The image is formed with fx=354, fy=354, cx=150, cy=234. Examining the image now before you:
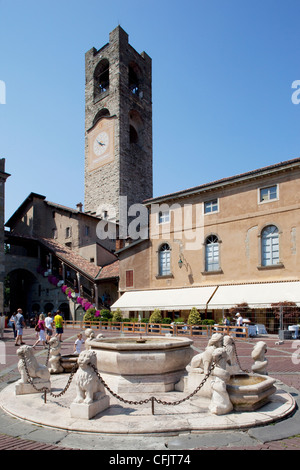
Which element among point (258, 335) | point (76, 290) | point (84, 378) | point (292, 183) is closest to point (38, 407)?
point (84, 378)

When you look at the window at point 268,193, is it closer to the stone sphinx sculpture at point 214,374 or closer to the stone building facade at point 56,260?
the stone building facade at point 56,260

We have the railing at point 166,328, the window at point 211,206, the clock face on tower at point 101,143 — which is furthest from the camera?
the clock face on tower at point 101,143

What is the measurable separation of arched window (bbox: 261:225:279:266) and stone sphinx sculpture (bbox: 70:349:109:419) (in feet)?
58.4

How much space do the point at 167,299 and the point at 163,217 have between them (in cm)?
646

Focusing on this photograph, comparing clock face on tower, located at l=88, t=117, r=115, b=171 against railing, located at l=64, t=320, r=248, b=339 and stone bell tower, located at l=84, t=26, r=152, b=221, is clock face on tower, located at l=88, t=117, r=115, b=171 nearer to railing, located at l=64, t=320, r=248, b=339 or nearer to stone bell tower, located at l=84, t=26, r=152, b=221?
stone bell tower, located at l=84, t=26, r=152, b=221

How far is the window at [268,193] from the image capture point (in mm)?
22114

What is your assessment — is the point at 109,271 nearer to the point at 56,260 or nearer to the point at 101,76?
the point at 56,260

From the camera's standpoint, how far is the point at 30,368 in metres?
7.29

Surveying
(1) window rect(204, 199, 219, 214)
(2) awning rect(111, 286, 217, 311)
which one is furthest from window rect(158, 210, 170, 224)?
(2) awning rect(111, 286, 217, 311)

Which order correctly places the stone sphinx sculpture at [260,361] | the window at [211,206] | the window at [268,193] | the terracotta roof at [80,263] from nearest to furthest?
the stone sphinx sculpture at [260,361], the window at [268,193], the window at [211,206], the terracotta roof at [80,263]

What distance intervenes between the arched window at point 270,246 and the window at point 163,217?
757 cm

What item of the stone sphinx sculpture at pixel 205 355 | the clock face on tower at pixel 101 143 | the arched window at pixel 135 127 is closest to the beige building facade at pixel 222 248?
the stone sphinx sculpture at pixel 205 355

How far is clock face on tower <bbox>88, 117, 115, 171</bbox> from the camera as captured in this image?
4391 centimetres
